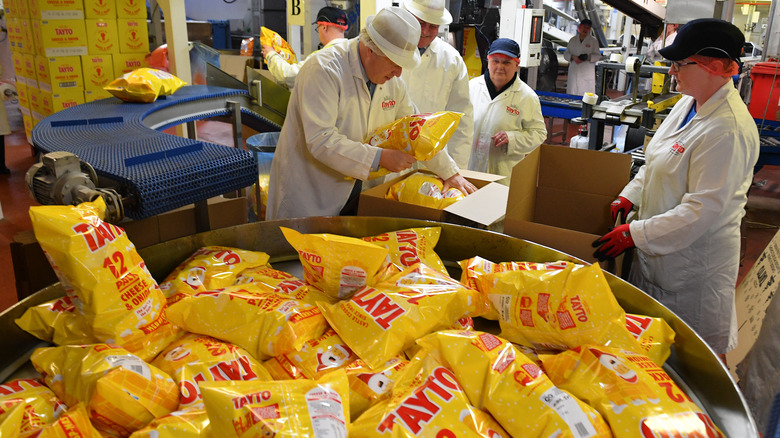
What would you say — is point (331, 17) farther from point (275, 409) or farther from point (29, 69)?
point (275, 409)

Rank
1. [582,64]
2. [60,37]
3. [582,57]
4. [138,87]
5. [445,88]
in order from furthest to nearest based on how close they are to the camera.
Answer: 1. [582,64]
2. [582,57]
3. [60,37]
4. [445,88]
5. [138,87]

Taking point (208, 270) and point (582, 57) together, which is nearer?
point (208, 270)

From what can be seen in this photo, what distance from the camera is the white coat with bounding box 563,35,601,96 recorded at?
8148mm

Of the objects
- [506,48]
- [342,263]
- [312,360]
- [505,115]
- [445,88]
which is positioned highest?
[506,48]

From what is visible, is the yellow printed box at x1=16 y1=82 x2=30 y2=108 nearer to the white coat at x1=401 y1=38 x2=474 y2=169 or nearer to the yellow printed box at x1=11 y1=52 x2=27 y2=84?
the yellow printed box at x1=11 y1=52 x2=27 y2=84

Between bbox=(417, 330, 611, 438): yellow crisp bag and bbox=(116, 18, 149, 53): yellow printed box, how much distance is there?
16.3 ft

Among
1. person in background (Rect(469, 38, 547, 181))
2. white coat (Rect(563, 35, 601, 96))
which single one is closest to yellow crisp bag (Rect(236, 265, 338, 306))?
person in background (Rect(469, 38, 547, 181))

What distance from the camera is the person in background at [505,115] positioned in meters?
3.37

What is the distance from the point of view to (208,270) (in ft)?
4.53

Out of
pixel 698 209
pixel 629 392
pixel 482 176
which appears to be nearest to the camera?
pixel 629 392

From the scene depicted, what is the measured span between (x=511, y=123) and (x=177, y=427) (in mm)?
2953

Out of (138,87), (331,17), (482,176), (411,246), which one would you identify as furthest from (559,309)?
(331,17)

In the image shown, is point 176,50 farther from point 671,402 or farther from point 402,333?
point 671,402

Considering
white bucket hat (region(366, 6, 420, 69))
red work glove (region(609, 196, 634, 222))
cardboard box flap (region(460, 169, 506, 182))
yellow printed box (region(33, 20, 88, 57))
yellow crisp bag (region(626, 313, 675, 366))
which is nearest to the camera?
yellow crisp bag (region(626, 313, 675, 366))
